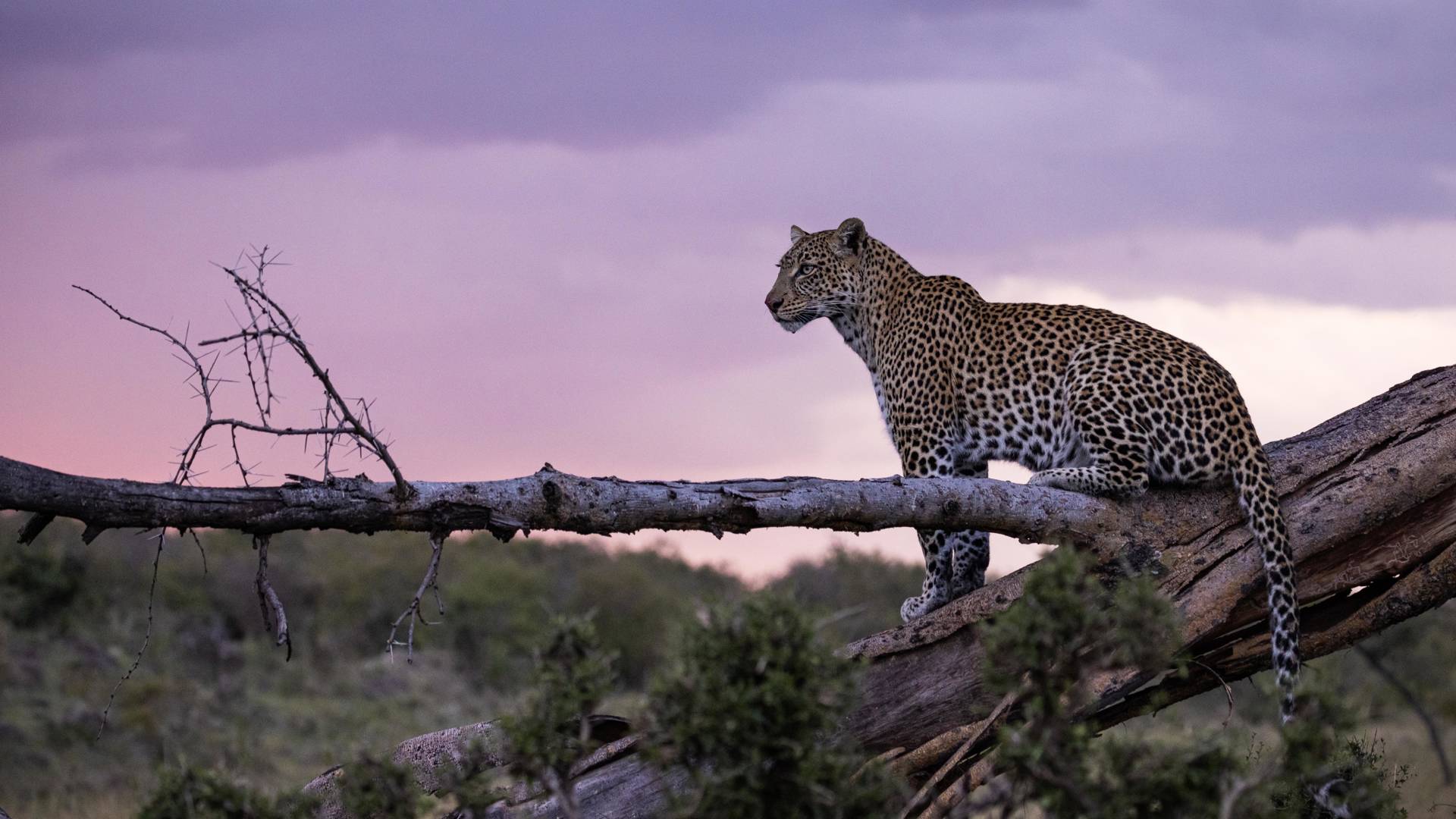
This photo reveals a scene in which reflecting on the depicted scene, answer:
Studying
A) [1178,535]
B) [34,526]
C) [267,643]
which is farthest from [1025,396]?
[267,643]

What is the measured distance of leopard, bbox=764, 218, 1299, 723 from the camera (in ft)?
26.9

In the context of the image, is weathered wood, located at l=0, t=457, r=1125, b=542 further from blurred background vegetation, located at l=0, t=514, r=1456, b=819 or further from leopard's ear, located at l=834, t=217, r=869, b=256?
blurred background vegetation, located at l=0, t=514, r=1456, b=819

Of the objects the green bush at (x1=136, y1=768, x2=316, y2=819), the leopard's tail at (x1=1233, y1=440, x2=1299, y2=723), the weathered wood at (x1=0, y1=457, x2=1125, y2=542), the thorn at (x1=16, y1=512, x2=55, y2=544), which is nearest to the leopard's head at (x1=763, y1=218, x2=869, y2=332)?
the weathered wood at (x1=0, y1=457, x2=1125, y2=542)

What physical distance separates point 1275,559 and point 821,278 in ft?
13.8

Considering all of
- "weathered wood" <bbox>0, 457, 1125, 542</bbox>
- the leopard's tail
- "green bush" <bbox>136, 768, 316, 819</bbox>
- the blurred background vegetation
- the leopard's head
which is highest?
the leopard's head

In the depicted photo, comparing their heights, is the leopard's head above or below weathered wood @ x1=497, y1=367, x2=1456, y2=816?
above

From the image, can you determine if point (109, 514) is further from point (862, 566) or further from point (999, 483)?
point (862, 566)

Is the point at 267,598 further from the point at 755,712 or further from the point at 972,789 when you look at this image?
the point at 972,789

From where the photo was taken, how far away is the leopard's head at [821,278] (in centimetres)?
1078

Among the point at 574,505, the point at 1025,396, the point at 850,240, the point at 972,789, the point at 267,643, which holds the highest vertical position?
the point at 850,240

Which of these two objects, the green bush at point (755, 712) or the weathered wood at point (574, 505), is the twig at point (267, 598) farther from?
the green bush at point (755, 712)

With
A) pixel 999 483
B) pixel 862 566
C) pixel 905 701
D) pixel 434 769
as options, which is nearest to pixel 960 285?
pixel 999 483

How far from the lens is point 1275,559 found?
25.5ft

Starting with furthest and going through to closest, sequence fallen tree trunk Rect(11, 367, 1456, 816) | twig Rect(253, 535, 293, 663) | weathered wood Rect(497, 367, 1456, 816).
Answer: weathered wood Rect(497, 367, 1456, 816)
fallen tree trunk Rect(11, 367, 1456, 816)
twig Rect(253, 535, 293, 663)
